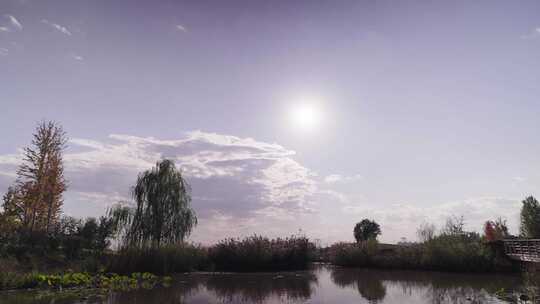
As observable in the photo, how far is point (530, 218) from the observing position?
29.5m

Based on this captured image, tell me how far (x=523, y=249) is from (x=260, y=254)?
466 inches

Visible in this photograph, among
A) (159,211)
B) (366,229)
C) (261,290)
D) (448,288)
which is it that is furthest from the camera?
(366,229)

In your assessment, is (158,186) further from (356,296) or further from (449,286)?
(449,286)

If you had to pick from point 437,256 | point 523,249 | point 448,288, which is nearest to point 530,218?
point 523,249

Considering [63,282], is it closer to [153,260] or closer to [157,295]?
[157,295]

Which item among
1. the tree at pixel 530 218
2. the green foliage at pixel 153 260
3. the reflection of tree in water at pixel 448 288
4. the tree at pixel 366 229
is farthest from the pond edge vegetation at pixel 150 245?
the tree at pixel 366 229

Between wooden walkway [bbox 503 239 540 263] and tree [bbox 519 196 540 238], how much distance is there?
15.6 metres

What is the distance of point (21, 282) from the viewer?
1077 cm

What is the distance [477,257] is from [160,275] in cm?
1401

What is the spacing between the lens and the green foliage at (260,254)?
17688 millimetres

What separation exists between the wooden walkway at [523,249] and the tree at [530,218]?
51.3 feet

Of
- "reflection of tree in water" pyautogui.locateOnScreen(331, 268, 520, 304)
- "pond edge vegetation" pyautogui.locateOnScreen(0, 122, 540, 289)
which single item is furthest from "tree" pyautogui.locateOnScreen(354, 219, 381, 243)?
"reflection of tree in water" pyautogui.locateOnScreen(331, 268, 520, 304)

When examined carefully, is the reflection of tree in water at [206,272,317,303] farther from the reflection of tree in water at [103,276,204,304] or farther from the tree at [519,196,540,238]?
the tree at [519,196,540,238]

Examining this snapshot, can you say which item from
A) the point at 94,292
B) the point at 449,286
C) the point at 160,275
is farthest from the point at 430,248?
the point at 94,292
